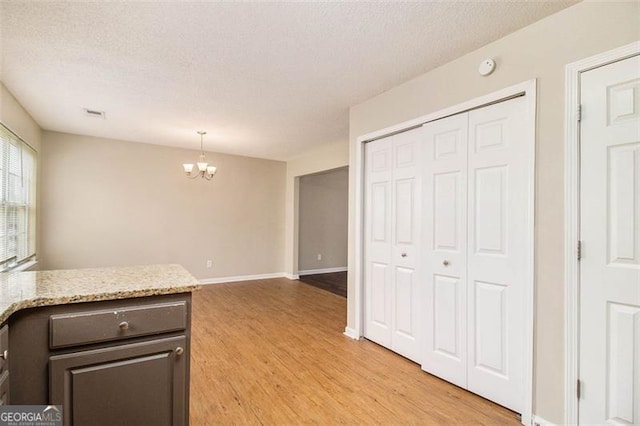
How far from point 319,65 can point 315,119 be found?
144cm

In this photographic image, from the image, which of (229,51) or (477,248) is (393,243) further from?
(229,51)

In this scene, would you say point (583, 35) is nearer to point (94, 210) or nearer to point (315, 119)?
point (315, 119)

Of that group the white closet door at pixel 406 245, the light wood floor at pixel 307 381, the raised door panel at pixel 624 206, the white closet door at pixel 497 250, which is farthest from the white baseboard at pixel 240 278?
the raised door panel at pixel 624 206

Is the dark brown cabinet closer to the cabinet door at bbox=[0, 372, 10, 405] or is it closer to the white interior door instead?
the cabinet door at bbox=[0, 372, 10, 405]

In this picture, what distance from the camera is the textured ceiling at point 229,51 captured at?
6.34 feet

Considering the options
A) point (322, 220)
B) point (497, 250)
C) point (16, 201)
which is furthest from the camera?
point (322, 220)

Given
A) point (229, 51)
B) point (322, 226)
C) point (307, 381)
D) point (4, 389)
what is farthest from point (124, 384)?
point (322, 226)

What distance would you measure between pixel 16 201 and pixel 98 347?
11.1 feet

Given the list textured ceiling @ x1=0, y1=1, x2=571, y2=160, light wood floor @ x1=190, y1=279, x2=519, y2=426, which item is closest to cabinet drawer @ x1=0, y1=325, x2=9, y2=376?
light wood floor @ x1=190, y1=279, x2=519, y2=426

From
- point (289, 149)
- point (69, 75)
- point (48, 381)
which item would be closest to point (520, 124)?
point (48, 381)

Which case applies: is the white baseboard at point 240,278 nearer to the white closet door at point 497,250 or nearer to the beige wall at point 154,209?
the beige wall at point 154,209

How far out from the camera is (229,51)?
2.39 meters

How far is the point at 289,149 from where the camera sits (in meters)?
5.79

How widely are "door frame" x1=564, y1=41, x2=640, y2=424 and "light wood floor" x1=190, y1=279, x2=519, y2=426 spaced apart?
1.44 ft
